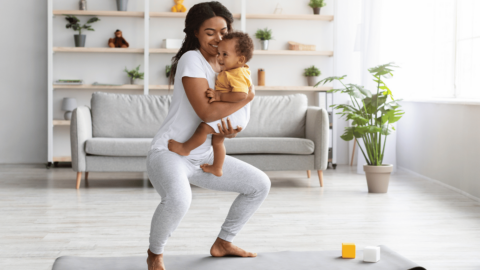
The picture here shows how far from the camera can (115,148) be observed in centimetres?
402

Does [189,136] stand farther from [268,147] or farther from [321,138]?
[321,138]

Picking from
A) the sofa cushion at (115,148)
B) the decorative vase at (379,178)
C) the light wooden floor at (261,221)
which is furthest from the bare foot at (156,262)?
→ the decorative vase at (379,178)

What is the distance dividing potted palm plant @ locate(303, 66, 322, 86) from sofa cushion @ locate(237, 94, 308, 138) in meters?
1.16

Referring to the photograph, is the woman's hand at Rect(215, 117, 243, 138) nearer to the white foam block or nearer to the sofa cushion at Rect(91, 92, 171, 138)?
the white foam block

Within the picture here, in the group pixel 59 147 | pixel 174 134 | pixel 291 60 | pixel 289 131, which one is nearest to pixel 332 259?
pixel 174 134

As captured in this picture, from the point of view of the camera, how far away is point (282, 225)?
9.46 ft

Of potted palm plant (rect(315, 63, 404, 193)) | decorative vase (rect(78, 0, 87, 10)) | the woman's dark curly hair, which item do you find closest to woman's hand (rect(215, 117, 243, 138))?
the woman's dark curly hair

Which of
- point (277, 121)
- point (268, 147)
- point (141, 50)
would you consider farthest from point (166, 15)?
point (268, 147)

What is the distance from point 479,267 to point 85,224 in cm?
212

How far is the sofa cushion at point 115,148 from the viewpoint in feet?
13.2

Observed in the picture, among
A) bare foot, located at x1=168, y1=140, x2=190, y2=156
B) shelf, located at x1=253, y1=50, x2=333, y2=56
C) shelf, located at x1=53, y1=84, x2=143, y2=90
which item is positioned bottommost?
bare foot, located at x1=168, y1=140, x2=190, y2=156

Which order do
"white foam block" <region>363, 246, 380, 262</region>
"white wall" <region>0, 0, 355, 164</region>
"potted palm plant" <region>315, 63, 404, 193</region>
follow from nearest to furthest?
"white foam block" <region>363, 246, 380, 262</region>
"potted palm plant" <region>315, 63, 404, 193</region>
"white wall" <region>0, 0, 355, 164</region>

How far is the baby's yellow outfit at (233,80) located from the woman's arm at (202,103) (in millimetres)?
57

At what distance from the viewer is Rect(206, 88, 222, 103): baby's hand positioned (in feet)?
5.90
